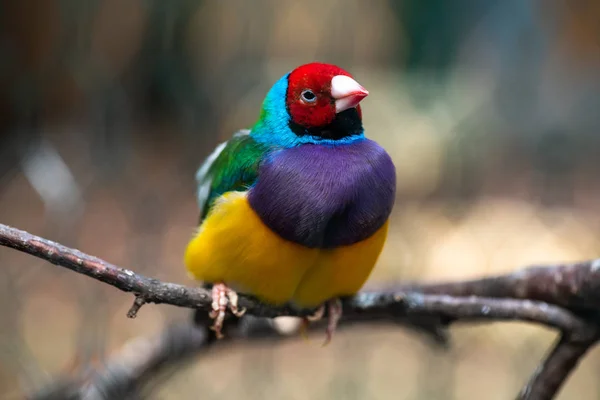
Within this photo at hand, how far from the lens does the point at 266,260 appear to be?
0.80 m

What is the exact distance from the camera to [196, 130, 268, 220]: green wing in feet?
2.66

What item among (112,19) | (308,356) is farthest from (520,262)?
(112,19)

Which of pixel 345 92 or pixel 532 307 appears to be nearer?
pixel 345 92

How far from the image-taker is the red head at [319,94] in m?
0.76

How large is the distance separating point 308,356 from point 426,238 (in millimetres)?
476

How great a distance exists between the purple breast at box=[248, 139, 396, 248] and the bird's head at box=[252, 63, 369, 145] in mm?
20

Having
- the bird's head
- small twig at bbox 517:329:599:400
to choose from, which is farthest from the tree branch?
the bird's head

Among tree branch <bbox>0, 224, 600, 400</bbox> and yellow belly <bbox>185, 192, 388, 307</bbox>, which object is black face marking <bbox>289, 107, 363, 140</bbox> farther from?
tree branch <bbox>0, 224, 600, 400</bbox>

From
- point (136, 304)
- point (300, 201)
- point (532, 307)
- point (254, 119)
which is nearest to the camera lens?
point (136, 304)

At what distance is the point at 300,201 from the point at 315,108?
0.12 metres

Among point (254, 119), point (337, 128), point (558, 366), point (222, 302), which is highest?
point (337, 128)

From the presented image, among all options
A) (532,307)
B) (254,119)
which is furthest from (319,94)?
(254,119)

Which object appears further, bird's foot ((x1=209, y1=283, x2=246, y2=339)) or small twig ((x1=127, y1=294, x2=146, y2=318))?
bird's foot ((x1=209, y1=283, x2=246, y2=339))

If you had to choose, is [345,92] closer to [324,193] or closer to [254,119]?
[324,193]
